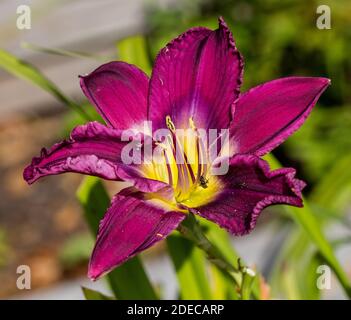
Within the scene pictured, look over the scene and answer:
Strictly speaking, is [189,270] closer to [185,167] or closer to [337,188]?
[185,167]

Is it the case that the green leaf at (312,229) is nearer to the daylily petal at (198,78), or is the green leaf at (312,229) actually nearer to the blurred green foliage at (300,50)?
the daylily petal at (198,78)

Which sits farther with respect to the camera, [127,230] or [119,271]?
[119,271]

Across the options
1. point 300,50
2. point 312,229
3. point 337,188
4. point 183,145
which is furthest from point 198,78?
point 300,50

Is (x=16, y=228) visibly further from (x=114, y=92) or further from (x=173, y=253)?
(x=114, y=92)

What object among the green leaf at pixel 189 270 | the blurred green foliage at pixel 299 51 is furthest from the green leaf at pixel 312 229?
the blurred green foliage at pixel 299 51

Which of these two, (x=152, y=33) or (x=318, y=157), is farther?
(x=152, y=33)

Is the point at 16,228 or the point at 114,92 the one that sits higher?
the point at 114,92

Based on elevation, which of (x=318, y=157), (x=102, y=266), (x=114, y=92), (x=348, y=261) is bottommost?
(x=348, y=261)
